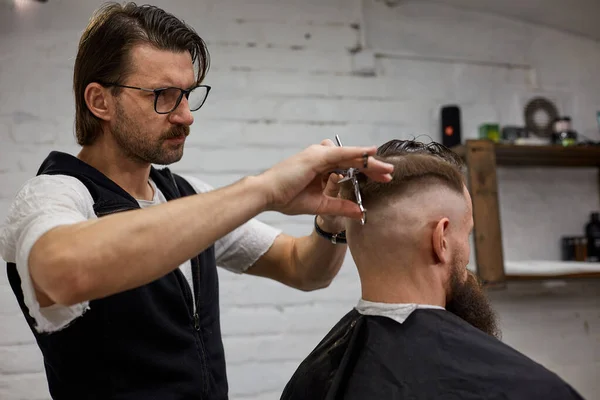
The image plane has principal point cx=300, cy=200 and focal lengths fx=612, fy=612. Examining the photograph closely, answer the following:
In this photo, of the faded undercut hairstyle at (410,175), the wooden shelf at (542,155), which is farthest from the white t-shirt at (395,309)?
the wooden shelf at (542,155)

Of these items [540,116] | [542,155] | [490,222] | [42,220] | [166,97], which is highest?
[540,116]

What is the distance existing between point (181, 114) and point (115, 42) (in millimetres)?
260

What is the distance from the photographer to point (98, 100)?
1636 millimetres

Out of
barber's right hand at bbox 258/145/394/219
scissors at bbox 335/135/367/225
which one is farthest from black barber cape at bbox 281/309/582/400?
barber's right hand at bbox 258/145/394/219

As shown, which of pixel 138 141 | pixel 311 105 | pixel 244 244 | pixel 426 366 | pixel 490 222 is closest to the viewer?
pixel 426 366

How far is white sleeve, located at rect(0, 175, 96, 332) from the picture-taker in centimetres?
116

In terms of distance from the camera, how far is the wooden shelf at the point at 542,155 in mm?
2981

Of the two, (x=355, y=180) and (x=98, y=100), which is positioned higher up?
(x=98, y=100)

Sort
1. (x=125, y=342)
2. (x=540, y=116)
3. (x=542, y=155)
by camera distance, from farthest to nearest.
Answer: (x=540, y=116), (x=542, y=155), (x=125, y=342)

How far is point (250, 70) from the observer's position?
2.93m

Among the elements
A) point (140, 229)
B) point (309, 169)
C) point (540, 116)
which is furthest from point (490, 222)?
point (140, 229)

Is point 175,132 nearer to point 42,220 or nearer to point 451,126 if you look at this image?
point 42,220

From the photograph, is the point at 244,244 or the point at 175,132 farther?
the point at 244,244

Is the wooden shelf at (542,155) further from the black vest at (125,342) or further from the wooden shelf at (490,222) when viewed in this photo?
the black vest at (125,342)
